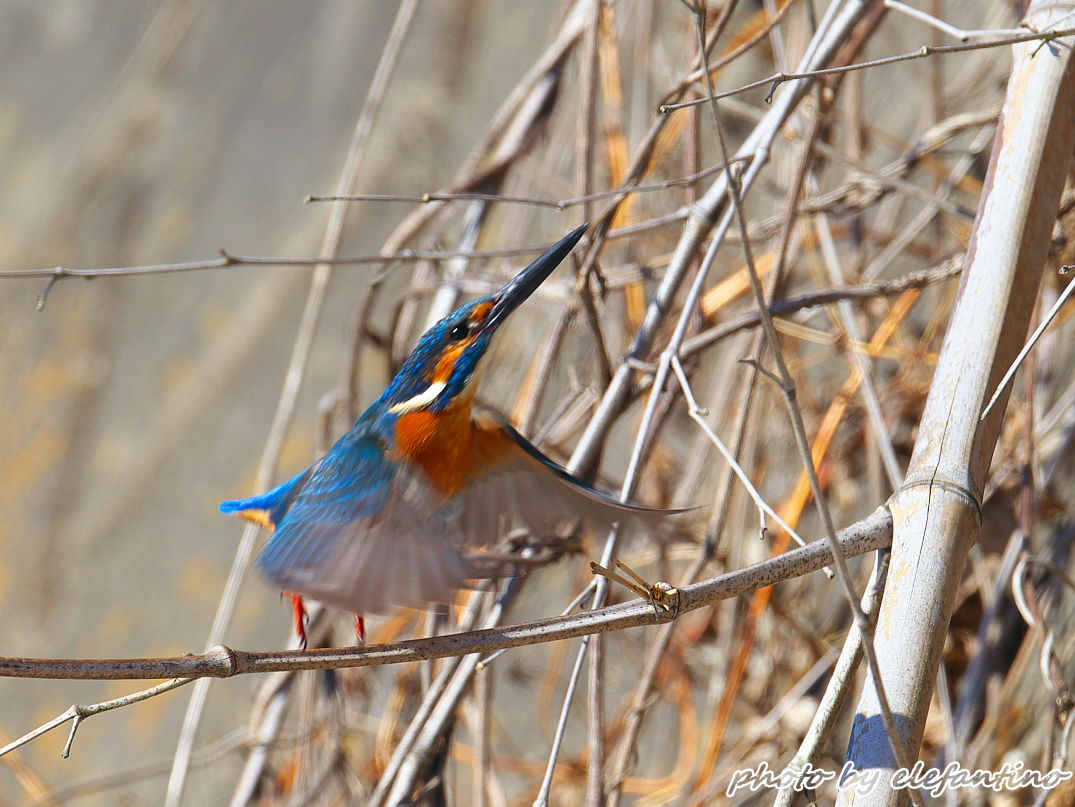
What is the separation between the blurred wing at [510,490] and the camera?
161cm

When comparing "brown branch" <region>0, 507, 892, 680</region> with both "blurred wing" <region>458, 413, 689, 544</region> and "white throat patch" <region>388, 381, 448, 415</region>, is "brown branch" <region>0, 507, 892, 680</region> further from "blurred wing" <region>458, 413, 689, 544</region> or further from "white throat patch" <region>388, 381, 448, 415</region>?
"white throat patch" <region>388, 381, 448, 415</region>

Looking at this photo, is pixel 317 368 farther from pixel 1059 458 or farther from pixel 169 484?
pixel 1059 458

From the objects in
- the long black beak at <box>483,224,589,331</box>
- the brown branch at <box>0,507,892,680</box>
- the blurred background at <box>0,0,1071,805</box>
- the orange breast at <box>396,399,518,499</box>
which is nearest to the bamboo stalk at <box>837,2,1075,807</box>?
the brown branch at <box>0,507,892,680</box>

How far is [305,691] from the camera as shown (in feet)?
7.07

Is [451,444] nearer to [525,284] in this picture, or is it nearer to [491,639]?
[525,284]

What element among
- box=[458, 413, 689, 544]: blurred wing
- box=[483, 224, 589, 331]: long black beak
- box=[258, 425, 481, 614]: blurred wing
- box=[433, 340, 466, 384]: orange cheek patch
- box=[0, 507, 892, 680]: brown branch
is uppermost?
box=[483, 224, 589, 331]: long black beak

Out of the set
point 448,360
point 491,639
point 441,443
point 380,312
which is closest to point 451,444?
point 441,443

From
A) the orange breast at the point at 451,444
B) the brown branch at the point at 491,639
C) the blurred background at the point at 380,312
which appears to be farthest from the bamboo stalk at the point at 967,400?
the orange breast at the point at 451,444

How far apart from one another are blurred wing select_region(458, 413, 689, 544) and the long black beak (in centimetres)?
16

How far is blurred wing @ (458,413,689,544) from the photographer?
1.61m

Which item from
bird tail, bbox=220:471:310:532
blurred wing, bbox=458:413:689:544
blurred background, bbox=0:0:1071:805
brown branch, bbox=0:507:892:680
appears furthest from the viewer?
blurred background, bbox=0:0:1071:805

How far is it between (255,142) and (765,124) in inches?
125

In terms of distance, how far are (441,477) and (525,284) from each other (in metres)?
0.32

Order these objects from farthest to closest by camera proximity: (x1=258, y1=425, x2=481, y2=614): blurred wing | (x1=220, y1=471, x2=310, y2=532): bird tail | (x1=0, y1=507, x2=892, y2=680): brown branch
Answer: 1. (x1=220, y1=471, x2=310, y2=532): bird tail
2. (x1=258, y1=425, x2=481, y2=614): blurred wing
3. (x1=0, y1=507, x2=892, y2=680): brown branch
